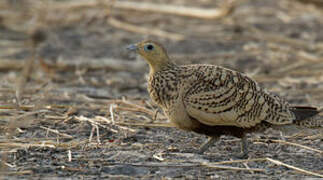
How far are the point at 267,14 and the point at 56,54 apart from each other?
5.68m

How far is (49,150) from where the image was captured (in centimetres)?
495

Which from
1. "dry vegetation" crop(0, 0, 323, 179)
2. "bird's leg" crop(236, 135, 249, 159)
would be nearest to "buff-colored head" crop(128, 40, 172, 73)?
"dry vegetation" crop(0, 0, 323, 179)

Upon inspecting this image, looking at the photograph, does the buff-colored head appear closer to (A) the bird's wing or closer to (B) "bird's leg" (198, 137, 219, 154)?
(A) the bird's wing

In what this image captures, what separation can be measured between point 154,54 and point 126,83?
3285 mm

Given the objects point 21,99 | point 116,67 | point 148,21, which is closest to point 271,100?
point 21,99

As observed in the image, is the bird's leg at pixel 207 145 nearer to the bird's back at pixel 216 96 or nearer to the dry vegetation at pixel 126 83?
the dry vegetation at pixel 126 83

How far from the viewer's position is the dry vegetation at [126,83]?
4590 millimetres

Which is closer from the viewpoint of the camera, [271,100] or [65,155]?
[65,155]

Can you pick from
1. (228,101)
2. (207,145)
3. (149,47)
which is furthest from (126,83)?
(228,101)

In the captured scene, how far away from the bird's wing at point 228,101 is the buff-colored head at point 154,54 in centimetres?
34

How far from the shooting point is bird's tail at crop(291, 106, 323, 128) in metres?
5.17

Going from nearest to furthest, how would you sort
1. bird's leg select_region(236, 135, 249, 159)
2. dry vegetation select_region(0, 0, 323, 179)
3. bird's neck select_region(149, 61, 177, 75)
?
dry vegetation select_region(0, 0, 323, 179), bird's leg select_region(236, 135, 249, 159), bird's neck select_region(149, 61, 177, 75)

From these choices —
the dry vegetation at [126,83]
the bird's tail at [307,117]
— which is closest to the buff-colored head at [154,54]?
the dry vegetation at [126,83]

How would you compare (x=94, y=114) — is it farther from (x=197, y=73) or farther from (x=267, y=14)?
(x=267, y=14)
